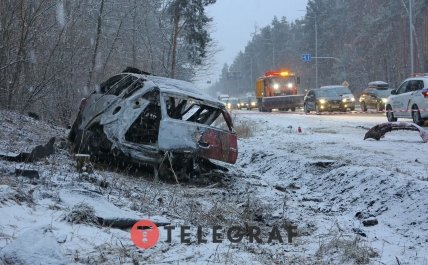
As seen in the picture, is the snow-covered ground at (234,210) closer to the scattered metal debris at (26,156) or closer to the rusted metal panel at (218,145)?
the scattered metal debris at (26,156)

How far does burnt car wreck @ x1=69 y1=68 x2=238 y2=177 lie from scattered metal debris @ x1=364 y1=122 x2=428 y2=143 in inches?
210

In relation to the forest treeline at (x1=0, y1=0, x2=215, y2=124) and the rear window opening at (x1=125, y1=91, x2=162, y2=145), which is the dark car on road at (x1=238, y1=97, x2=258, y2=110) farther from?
the rear window opening at (x1=125, y1=91, x2=162, y2=145)

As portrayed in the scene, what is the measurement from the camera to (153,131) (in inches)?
366

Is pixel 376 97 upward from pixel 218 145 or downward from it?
upward

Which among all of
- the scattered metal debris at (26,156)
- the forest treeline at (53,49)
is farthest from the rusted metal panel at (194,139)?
the forest treeline at (53,49)

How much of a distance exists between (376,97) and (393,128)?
1918cm

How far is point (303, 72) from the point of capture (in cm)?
9462

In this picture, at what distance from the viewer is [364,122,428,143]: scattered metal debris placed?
12617mm

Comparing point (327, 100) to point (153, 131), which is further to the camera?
point (327, 100)

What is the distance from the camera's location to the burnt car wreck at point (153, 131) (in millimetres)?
8266

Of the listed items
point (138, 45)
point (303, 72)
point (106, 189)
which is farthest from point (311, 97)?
point (303, 72)

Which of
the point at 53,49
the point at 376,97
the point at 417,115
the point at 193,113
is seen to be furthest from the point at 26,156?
the point at 376,97

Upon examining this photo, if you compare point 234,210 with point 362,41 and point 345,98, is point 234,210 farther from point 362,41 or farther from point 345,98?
point 362,41

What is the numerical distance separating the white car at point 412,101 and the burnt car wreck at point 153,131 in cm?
1043
